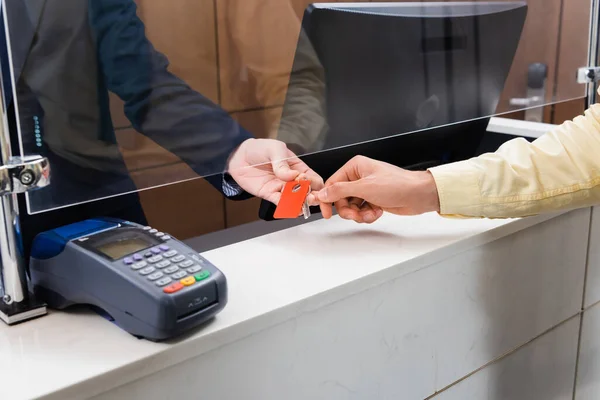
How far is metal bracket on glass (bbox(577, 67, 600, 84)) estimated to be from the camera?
111cm

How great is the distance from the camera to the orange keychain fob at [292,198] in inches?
30.7

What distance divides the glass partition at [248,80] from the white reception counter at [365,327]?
12cm

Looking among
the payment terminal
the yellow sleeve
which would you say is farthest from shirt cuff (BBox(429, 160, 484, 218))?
the payment terminal

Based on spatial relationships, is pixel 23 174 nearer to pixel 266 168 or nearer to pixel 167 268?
pixel 167 268

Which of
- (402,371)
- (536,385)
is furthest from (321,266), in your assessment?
(536,385)

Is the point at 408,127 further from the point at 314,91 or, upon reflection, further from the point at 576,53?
the point at 576,53

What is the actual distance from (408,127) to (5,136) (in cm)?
53

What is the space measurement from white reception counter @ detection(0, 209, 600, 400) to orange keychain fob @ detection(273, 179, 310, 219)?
0.13 feet

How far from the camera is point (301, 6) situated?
2.39 feet

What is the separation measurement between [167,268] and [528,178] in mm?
487

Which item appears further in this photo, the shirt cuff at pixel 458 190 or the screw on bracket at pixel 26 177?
the shirt cuff at pixel 458 190

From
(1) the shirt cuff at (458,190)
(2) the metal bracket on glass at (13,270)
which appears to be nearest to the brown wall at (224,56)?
(2) the metal bracket on glass at (13,270)

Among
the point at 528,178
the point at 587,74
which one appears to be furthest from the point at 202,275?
the point at 587,74

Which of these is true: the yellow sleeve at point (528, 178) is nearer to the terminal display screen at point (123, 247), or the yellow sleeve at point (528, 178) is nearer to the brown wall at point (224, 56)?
the brown wall at point (224, 56)
